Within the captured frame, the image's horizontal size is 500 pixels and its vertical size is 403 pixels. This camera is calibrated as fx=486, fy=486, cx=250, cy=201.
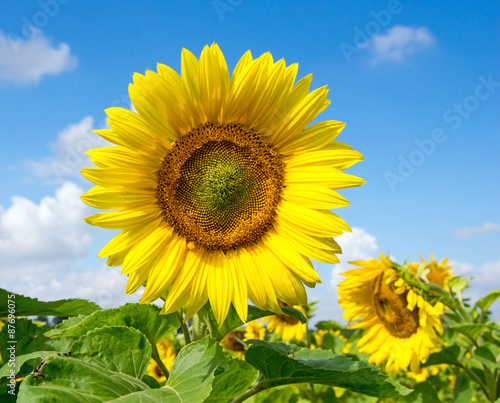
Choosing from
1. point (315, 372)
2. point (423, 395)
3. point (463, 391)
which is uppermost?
point (315, 372)

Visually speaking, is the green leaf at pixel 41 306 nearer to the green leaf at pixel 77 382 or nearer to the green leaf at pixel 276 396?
the green leaf at pixel 77 382

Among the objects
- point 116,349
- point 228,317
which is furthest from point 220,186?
point 116,349

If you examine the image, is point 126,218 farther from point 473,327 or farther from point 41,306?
point 473,327

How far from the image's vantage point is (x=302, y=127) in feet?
7.10

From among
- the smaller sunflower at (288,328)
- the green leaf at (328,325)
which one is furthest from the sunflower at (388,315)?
the green leaf at (328,325)

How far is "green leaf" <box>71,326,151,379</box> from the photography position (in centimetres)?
174

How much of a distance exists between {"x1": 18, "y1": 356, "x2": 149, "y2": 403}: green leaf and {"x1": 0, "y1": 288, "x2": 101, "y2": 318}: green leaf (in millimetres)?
780

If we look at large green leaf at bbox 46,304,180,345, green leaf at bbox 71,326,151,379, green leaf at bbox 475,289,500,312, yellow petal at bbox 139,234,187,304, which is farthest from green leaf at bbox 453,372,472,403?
green leaf at bbox 71,326,151,379

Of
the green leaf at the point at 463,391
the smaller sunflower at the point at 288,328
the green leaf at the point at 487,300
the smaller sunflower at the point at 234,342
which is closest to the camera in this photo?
the green leaf at the point at 487,300

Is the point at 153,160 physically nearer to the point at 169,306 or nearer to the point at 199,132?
the point at 199,132

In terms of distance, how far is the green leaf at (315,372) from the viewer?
1.90 m

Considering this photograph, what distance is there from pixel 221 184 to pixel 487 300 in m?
3.09

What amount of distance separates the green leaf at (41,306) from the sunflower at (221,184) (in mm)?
516

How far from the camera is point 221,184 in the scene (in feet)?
7.31
